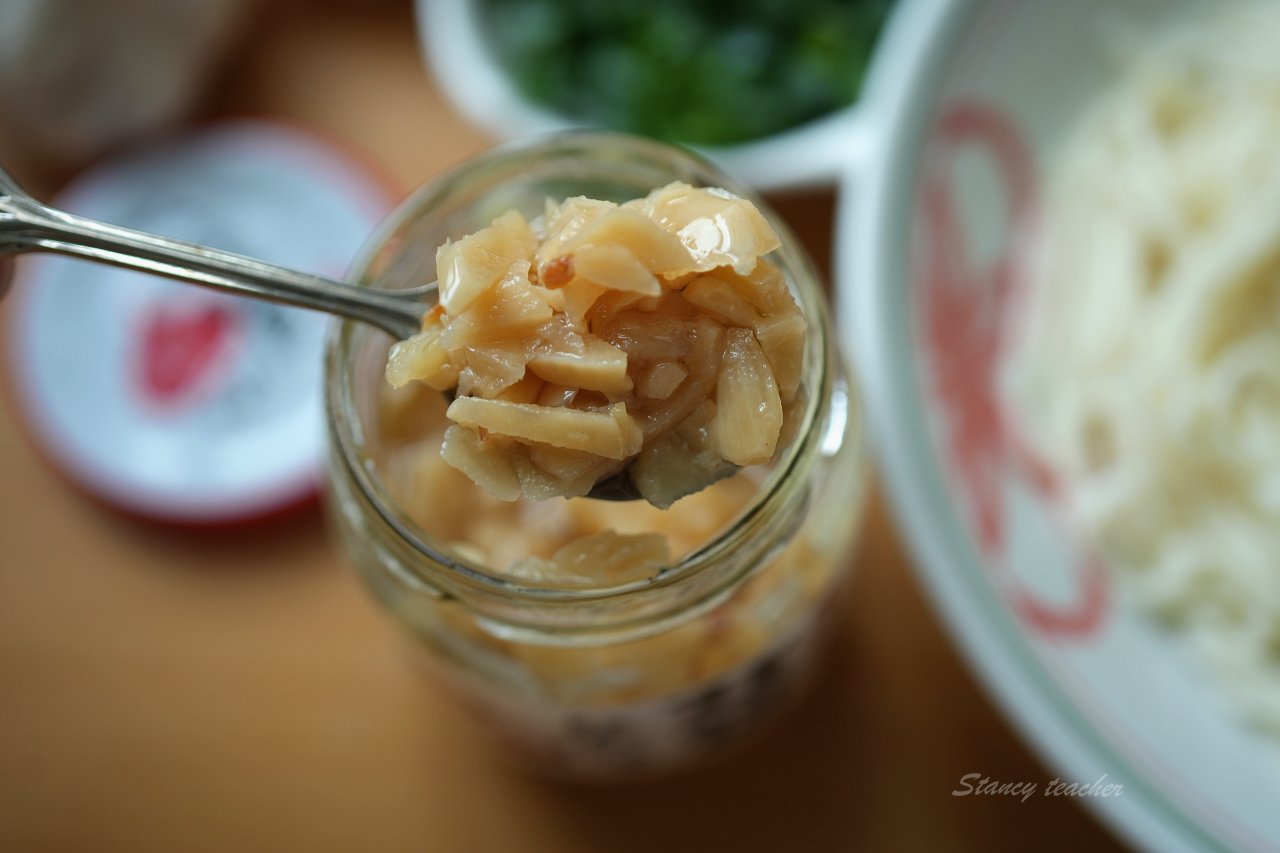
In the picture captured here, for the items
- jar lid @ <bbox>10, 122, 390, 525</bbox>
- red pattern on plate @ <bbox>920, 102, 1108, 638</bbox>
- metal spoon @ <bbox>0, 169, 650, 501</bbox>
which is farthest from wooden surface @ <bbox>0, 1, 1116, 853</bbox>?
metal spoon @ <bbox>0, 169, 650, 501</bbox>

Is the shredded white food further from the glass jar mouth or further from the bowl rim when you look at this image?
the glass jar mouth

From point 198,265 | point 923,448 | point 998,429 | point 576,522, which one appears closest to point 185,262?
point 198,265

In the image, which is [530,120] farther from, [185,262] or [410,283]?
[185,262]

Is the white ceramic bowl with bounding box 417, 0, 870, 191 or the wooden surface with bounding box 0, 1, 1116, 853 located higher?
the white ceramic bowl with bounding box 417, 0, 870, 191

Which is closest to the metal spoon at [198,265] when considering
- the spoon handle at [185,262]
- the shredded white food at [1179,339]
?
the spoon handle at [185,262]

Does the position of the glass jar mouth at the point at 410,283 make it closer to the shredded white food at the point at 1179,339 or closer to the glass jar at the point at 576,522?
the glass jar at the point at 576,522

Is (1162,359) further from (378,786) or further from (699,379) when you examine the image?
(378,786)
